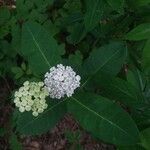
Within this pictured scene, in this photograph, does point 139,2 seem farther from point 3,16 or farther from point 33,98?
point 3,16

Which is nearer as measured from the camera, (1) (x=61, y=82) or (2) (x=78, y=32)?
(1) (x=61, y=82)

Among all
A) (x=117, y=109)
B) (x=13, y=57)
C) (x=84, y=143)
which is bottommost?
(x=84, y=143)

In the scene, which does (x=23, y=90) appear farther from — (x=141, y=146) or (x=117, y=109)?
(x=141, y=146)

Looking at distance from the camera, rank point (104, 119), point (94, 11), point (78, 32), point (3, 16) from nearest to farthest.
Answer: point (104, 119) → point (94, 11) → point (78, 32) → point (3, 16)

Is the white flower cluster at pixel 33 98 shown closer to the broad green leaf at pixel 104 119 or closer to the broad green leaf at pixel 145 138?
the broad green leaf at pixel 104 119

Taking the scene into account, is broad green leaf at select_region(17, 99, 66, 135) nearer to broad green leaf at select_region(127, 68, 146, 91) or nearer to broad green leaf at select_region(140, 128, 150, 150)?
broad green leaf at select_region(140, 128, 150, 150)

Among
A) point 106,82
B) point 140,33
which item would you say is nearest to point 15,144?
point 106,82

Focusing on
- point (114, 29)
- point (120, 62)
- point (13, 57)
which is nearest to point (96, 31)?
point (114, 29)
